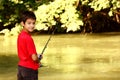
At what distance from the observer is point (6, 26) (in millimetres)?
23984

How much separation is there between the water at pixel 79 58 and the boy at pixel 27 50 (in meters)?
4.76

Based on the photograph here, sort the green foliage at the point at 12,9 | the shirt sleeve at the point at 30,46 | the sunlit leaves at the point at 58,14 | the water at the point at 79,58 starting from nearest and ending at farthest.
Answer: the shirt sleeve at the point at 30,46 < the water at the point at 79,58 < the sunlit leaves at the point at 58,14 < the green foliage at the point at 12,9

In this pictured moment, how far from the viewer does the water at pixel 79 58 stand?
10.6 m

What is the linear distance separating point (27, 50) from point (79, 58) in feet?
26.3

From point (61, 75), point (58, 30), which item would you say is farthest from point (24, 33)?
point (58, 30)

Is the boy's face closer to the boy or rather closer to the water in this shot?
the boy

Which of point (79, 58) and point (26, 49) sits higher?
point (26, 49)

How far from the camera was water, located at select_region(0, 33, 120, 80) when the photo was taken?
1065cm

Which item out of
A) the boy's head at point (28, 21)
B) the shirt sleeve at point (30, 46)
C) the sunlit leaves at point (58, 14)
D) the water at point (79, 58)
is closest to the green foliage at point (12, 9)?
the sunlit leaves at point (58, 14)

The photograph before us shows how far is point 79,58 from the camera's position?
13.3m

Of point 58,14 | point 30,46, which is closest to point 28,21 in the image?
point 30,46

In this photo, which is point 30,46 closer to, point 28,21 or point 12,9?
point 28,21

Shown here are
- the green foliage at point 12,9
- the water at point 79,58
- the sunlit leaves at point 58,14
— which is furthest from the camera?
the green foliage at point 12,9

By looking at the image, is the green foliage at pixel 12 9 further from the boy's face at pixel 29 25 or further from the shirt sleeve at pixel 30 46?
the shirt sleeve at pixel 30 46
